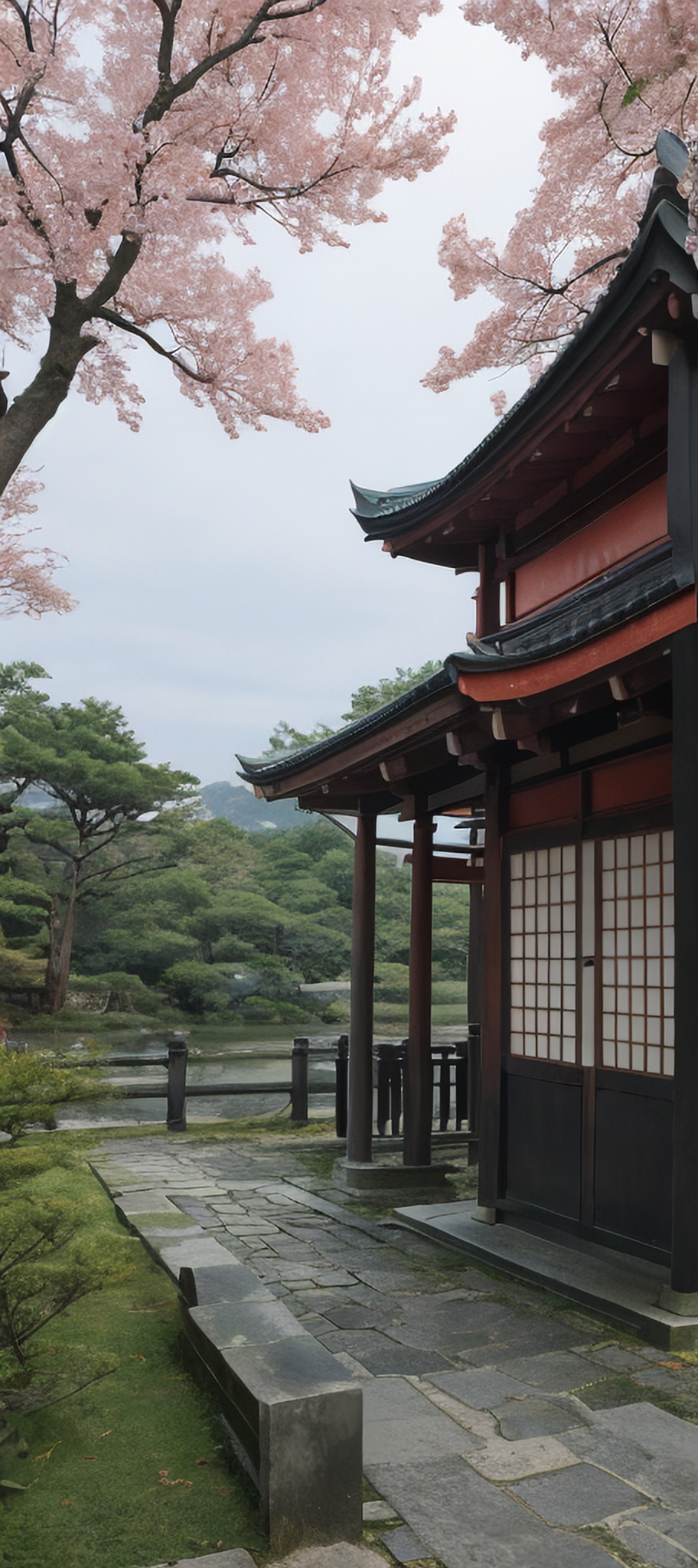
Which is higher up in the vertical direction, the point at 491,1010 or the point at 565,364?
the point at 565,364

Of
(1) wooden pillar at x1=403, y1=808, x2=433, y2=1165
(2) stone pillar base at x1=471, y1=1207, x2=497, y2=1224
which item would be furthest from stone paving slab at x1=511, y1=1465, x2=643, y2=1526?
(1) wooden pillar at x1=403, y1=808, x2=433, y2=1165

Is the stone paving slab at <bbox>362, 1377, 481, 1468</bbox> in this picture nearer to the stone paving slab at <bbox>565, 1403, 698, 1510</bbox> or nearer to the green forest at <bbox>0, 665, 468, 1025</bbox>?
the stone paving slab at <bbox>565, 1403, 698, 1510</bbox>

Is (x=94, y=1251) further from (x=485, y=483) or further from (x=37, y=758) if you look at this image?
(x=37, y=758)

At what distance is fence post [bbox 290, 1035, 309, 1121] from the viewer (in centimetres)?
1288

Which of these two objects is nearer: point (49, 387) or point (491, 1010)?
point (49, 387)

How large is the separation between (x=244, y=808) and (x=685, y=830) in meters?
114

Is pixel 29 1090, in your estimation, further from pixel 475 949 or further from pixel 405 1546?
pixel 475 949

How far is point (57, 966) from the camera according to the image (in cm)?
2642

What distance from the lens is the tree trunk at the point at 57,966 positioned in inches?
1030

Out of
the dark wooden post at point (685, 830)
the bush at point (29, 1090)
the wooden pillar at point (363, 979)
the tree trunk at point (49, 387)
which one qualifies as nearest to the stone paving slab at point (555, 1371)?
the dark wooden post at point (685, 830)

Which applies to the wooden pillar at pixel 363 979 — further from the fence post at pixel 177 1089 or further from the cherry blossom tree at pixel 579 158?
the cherry blossom tree at pixel 579 158

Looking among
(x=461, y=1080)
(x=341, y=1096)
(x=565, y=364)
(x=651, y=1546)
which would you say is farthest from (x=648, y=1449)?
(x=341, y=1096)

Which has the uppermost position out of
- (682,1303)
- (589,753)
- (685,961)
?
(589,753)

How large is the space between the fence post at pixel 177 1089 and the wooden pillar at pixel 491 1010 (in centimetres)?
539
